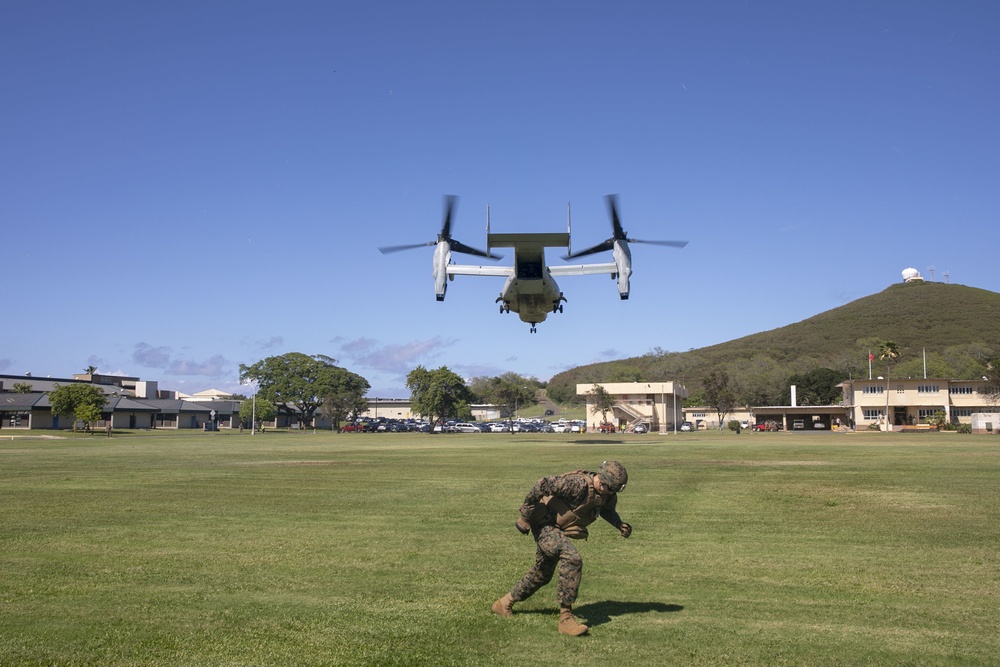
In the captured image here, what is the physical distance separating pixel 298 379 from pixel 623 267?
96.9 m

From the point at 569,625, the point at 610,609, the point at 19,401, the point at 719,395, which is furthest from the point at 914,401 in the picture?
the point at 19,401

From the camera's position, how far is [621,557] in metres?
11.5

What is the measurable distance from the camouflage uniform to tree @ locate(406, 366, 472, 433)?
99.8m

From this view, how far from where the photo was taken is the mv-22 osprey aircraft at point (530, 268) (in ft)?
129

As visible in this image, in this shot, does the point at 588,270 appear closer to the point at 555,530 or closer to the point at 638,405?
the point at 555,530

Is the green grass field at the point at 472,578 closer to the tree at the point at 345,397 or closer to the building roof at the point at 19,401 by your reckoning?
the building roof at the point at 19,401

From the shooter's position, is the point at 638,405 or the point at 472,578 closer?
the point at 472,578

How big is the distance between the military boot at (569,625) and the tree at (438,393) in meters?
100

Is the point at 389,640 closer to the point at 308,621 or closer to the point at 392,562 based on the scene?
the point at 308,621

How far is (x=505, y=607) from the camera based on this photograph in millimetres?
8109

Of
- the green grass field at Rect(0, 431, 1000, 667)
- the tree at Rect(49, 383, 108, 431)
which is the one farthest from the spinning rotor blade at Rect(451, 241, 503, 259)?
the tree at Rect(49, 383, 108, 431)

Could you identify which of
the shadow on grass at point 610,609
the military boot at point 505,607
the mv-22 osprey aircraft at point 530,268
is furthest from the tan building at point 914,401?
the military boot at point 505,607

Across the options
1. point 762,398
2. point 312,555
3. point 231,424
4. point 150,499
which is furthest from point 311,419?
point 312,555

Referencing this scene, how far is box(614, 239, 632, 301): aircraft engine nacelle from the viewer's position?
40.4 meters
